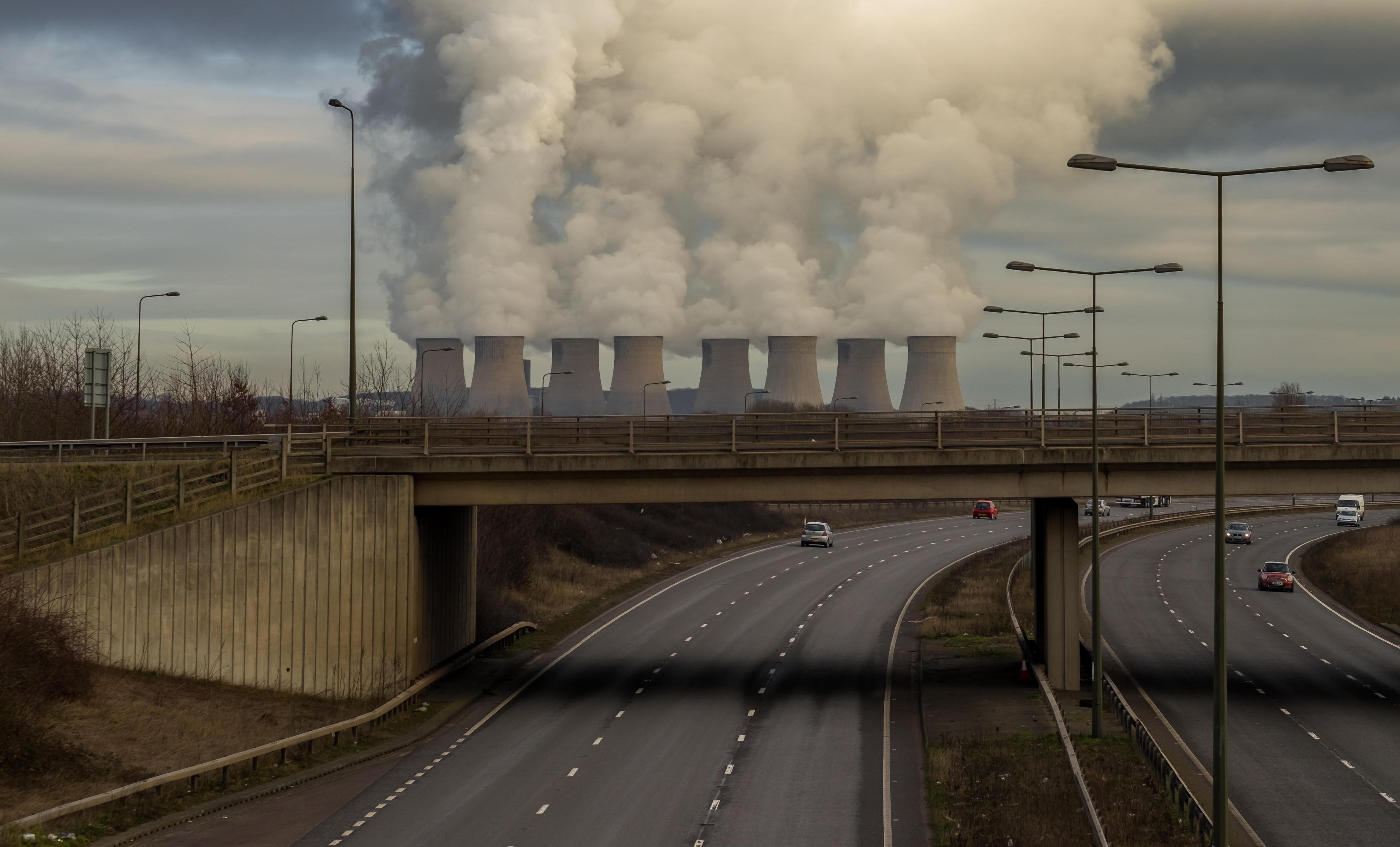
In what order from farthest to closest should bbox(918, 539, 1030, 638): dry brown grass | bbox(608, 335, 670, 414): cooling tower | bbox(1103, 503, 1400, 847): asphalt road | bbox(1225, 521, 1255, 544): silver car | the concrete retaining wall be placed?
bbox(608, 335, 670, 414): cooling tower < bbox(1225, 521, 1255, 544): silver car < bbox(918, 539, 1030, 638): dry brown grass < the concrete retaining wall < bbox(1103, 503, 1400, 847): asphalt road


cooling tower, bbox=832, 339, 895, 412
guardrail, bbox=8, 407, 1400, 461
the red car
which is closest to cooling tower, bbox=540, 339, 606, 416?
cooling tower, bbox=832, 339, 895, 412

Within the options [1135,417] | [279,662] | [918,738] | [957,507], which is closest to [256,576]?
[279,662]

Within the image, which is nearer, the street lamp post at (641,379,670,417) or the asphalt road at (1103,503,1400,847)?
the asphalt road at (1103,503,1400,847)

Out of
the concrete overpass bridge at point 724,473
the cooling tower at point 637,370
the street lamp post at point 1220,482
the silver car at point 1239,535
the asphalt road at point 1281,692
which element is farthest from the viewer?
the cooling tower at point 637,370

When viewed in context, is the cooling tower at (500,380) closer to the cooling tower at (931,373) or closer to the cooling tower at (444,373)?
the cooling tower at (444,373)

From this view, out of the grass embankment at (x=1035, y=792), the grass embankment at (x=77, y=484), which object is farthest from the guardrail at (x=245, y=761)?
the grass embankment at (x=1035, y=792)

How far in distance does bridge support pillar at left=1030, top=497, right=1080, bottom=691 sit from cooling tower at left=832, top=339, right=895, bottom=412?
243 ft

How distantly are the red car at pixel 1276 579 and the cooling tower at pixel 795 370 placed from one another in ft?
150

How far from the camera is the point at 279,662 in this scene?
112 feet

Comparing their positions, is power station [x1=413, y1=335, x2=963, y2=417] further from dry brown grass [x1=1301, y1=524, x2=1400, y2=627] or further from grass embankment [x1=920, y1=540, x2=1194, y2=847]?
grass embankment [x1=920, y1=540, x2=1194, y2=847]

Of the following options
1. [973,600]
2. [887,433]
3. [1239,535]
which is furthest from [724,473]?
[1239,535]

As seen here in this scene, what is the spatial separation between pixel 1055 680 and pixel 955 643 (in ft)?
29.7

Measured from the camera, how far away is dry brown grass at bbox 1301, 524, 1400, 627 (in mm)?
62031

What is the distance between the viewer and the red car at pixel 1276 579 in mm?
→ 68938
